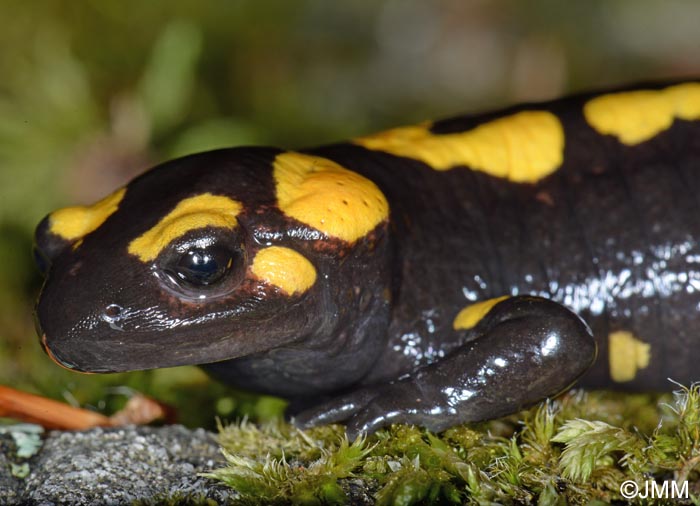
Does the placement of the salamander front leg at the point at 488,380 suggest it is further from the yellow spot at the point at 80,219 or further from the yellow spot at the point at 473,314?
the yellow spot at the point at 80,219

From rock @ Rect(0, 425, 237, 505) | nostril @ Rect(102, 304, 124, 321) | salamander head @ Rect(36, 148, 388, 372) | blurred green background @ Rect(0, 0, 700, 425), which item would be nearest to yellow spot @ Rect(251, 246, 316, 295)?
salamander head @ Rect(36, 148, 388, 372)

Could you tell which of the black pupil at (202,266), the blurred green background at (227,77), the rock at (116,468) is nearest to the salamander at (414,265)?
the black pupil at (202,266)

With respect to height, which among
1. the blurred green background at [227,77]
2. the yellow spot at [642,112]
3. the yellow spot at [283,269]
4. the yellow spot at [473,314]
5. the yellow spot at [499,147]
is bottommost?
the blurred green background at [227,77]

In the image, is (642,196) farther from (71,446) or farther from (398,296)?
(71,446)

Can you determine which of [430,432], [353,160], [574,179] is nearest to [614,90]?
[574,179]

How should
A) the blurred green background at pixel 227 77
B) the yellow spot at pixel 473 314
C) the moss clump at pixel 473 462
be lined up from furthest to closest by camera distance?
the blurred green background at pixel 227 77 → the yellow spot at pixel 473 314 → the moss clump at pixel 473 462
